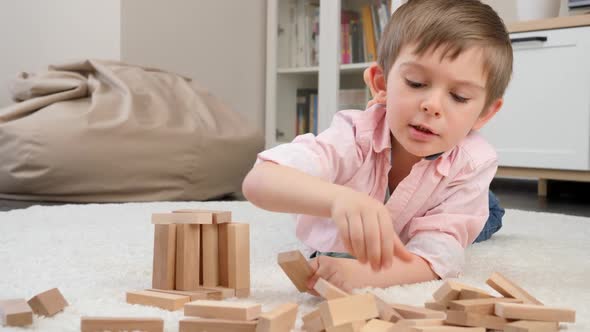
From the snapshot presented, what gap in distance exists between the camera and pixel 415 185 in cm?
103

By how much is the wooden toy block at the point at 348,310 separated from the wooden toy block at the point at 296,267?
155mm

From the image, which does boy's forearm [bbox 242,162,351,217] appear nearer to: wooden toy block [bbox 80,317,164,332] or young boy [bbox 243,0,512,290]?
young boy [bbox 243,0,512,290]

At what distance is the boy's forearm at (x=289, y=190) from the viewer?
0.73m

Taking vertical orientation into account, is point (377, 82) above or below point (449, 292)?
above

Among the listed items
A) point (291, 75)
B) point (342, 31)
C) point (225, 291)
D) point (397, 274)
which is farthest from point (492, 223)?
point (291, 75)

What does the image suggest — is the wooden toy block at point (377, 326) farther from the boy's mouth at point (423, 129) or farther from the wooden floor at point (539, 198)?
the wooden floor at point (539, 198)

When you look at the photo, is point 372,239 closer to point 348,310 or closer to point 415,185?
point 348,310

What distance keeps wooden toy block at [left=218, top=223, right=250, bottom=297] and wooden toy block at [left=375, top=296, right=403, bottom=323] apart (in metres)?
0.21

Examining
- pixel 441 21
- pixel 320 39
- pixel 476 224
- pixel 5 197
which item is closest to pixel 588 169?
pixel 320 39

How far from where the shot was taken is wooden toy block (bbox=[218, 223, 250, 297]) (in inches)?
33.1

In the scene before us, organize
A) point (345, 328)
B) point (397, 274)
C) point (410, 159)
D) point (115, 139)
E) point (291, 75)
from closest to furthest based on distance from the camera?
point (345, 328) < point (397, 274) < point (410, 159) < point (115, 139) < point (291, 75)

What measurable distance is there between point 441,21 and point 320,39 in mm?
2321

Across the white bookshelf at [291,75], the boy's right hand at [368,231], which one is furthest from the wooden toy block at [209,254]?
the white bookshelf at [291,75]

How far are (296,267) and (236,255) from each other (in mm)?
81
